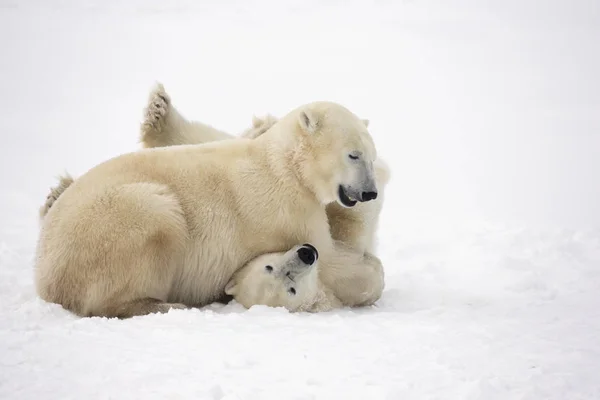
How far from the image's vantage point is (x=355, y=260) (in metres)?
4.46

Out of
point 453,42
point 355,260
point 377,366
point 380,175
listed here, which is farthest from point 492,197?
point 453,42

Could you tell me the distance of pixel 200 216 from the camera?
4.11m

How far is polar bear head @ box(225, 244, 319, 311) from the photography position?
395cm

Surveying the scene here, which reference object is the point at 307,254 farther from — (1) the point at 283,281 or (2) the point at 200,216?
(2) the point at 200,216

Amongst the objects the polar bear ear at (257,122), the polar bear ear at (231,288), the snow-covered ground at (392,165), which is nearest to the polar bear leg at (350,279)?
the snow-covered ground at (392,165)

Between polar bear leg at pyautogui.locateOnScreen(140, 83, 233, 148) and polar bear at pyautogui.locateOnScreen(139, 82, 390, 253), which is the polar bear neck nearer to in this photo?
polar bear at pyautogui.locateOnScreen(139, 82, 390, 253)

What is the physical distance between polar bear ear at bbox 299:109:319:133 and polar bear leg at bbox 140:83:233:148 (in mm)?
1407

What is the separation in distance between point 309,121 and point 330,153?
25 centimetres

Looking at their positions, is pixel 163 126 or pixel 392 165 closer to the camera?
pixel 163 126

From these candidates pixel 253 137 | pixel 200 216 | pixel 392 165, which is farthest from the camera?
pixel 392 165

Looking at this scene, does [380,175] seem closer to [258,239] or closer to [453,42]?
[258,239]

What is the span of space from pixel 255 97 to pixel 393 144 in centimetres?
467

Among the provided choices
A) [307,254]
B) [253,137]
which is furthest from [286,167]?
[253,137]

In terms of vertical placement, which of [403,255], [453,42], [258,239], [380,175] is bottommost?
[403,255]
